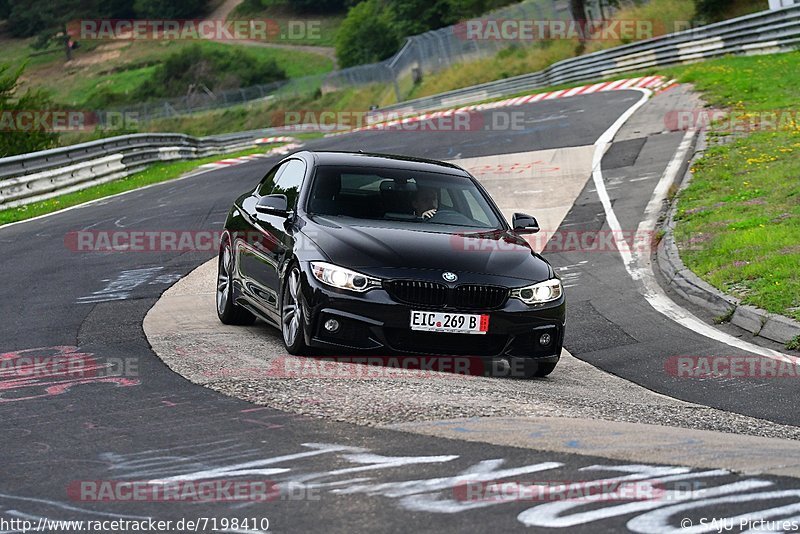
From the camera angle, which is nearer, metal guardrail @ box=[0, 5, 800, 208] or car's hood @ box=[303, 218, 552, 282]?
car's hood @ box=[303, 218, 552, 282]

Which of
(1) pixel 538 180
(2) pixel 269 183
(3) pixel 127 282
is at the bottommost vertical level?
(1) pixel 538 180

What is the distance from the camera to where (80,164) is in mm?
27359

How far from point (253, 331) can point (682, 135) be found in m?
16.4

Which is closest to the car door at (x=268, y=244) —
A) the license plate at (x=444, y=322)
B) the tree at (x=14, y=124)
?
the license plate at (x=444, y=322)

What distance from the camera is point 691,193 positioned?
736 inches

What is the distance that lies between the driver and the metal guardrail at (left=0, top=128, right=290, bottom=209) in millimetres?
14874

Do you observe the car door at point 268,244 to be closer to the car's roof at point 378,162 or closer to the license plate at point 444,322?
the car's roof at point 378,162

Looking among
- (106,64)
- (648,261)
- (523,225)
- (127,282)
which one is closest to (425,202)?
(523,225)

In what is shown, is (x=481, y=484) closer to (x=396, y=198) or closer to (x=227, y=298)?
(x=396, y=198)

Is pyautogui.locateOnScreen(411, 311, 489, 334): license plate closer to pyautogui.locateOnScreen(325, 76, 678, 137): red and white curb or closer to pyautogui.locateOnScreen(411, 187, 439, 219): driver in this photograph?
pyautogui.locateOnScreen(411, 187, 439, 219): driver

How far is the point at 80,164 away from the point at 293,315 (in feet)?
63.8

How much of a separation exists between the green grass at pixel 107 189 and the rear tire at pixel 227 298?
36.2ft

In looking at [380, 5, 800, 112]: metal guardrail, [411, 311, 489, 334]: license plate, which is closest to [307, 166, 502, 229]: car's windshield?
[411, 311, 489, 334]: license plate

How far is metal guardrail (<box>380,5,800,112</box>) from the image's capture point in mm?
35344
